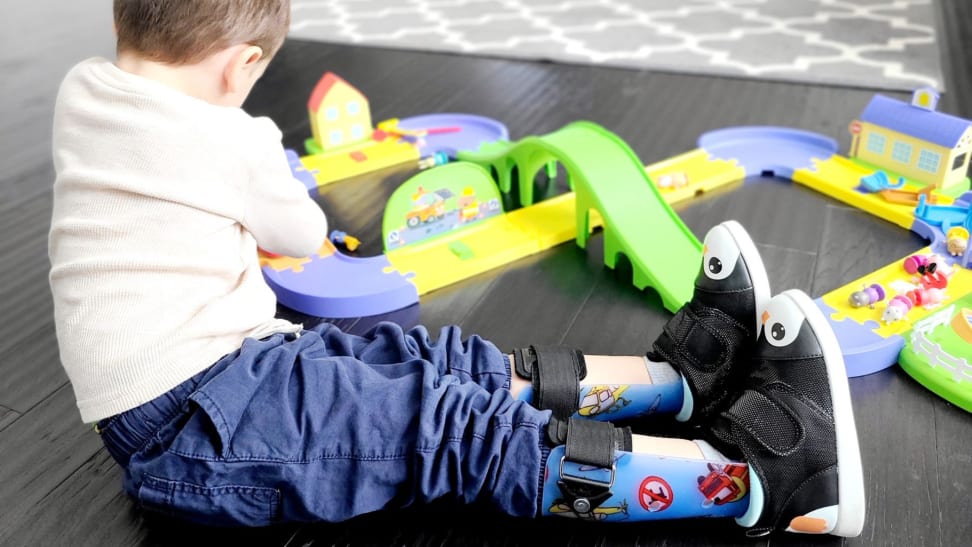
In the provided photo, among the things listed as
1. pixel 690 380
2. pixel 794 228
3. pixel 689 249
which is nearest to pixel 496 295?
pixel 689 249

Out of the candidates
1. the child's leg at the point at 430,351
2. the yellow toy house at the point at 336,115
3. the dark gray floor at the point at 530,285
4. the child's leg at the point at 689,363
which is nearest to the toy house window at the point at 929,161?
the dark gray floor at the point at 530,285

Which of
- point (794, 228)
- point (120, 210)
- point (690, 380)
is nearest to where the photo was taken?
point (120, 210)

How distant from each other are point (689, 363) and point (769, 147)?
930 millimetres

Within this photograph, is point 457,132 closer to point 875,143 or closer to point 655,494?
point 875,143

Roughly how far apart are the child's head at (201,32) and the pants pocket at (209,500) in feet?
1.29

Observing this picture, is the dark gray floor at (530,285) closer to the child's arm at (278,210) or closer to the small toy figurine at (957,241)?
the small toy figurine at (957,241)

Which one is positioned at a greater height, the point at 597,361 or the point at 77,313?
the point at 77,313

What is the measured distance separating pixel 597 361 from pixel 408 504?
30cm

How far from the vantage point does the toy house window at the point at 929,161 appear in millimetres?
1459

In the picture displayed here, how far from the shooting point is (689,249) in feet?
4.15

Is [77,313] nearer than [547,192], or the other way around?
[77,313]

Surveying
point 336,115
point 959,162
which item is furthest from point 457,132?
point 959,162

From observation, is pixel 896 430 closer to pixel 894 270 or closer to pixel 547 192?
pixel 894 270

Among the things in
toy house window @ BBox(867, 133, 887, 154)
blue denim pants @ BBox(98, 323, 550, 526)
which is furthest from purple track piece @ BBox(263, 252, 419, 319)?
toy house window @ BBox(867, 133, 887, 154)
